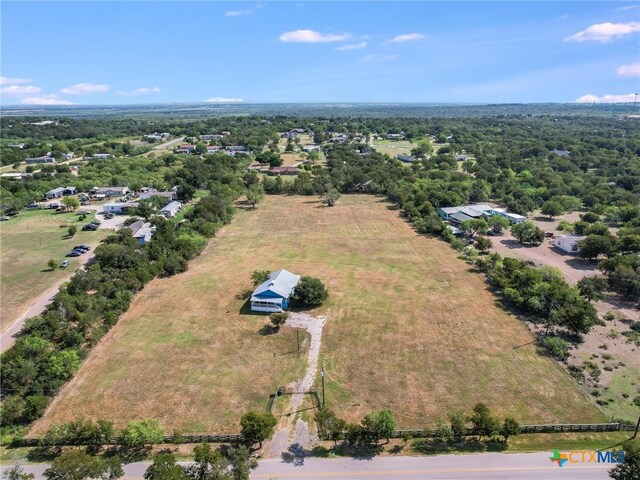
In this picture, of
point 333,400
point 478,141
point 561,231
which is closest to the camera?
point 333,400

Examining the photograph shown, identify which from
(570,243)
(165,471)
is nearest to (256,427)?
(165,471)

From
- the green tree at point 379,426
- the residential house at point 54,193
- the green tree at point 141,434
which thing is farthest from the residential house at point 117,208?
the green tree at point 379,426

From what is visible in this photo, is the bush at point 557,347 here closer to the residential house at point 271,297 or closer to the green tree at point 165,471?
the residential house at point 271,297

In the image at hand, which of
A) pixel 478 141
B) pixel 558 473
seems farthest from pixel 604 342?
pixel 478 141

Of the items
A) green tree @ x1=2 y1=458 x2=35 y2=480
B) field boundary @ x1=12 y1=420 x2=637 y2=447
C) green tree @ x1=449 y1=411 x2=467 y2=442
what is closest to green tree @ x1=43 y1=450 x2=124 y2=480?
green tree @ x1=2 y1=458 x2=35 y2=480

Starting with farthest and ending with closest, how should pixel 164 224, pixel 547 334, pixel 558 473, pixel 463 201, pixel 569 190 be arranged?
pixel 569 190 < pixel 463 201 < pixel 164 224 < pixel 547 334 < pixel 558 473

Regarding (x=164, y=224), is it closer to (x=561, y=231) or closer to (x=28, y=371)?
(x=28, y=371)
